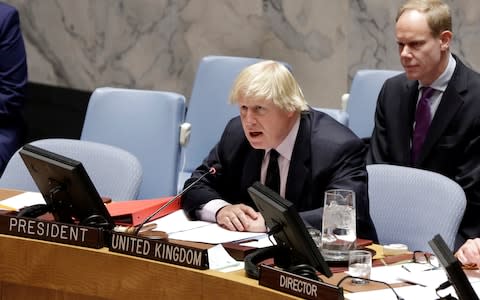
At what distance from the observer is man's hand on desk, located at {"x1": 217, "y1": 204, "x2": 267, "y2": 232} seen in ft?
11.5

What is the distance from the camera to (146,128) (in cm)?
496

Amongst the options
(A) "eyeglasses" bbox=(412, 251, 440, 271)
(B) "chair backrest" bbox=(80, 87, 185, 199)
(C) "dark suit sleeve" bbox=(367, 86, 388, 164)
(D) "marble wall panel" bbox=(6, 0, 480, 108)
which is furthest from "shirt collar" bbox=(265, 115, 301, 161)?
(D) "marble wall panel" bbox=(6, 0, 480, 108)

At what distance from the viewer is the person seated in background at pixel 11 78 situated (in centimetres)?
584

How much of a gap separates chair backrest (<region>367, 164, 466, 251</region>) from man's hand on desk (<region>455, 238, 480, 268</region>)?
400 mm

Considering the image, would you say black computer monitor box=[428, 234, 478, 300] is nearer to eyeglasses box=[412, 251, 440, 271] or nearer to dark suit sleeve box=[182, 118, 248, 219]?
eyeglasses box=[412, 251, 440, 271]

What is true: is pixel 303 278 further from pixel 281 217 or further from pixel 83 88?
pixel 83 88

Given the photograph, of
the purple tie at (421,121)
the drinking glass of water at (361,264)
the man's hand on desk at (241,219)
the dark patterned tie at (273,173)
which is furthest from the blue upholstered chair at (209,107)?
the drinking glass of water at (361,264)

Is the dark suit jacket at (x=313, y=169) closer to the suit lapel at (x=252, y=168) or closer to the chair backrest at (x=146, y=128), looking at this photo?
the suit lapel at (x=252, y=168)

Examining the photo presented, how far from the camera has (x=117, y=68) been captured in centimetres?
686

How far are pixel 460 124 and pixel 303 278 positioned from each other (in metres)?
2.00

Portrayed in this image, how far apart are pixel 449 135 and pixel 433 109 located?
170 millimetres

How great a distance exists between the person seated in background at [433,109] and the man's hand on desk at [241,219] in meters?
1.15

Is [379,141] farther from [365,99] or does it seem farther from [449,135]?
[365,99]

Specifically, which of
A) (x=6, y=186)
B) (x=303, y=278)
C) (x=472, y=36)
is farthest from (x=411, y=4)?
(x=303, y=278)
